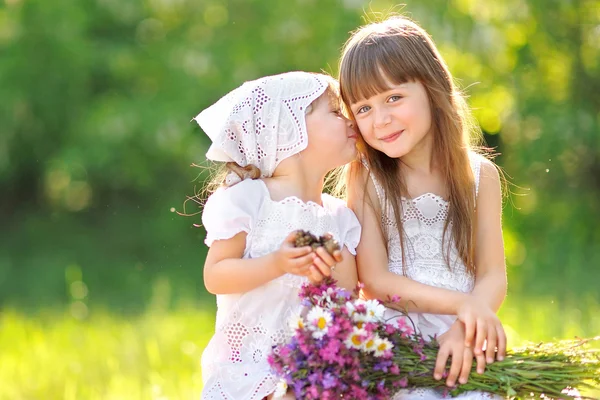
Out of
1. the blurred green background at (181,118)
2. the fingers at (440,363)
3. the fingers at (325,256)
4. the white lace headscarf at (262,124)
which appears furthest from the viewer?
the blurred green background at (181,118)

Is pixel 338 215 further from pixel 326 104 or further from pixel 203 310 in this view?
pixel 203 310

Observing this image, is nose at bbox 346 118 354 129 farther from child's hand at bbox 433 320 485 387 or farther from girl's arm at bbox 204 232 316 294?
child's hand at bbox 433 320 485 387

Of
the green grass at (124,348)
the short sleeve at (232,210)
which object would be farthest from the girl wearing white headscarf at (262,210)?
the green grass at (124,348)

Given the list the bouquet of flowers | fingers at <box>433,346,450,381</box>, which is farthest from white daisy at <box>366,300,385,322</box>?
fingers at <box>433,346,450,381</box>

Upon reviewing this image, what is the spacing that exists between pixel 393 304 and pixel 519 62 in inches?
298

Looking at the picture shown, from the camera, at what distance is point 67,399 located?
16.6ft

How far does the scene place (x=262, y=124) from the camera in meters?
3.25

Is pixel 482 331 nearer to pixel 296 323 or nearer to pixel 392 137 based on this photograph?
pixel 296 323

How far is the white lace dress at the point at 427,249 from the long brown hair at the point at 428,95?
3 cm

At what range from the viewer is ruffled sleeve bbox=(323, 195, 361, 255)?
3.37 metres

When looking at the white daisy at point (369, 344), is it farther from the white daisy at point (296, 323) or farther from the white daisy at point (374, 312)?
the white daisy at point (296, 323)

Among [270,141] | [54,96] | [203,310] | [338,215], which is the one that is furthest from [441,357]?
[54,96]

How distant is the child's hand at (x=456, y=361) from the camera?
292 cm

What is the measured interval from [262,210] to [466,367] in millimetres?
843
